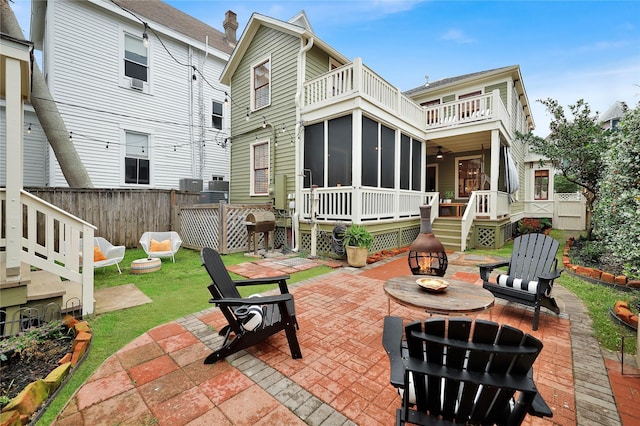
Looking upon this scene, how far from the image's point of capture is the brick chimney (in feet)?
51.7

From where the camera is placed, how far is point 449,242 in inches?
352

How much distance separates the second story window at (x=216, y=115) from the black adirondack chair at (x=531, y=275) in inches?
534

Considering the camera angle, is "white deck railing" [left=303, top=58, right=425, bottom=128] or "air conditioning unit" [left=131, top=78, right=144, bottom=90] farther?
"air conditioning unit" [left=131, top=78, right=144, bottom=90]

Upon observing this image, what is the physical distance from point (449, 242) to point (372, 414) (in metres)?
8.06

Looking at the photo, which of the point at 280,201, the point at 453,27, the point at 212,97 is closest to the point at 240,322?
the point at 280,201

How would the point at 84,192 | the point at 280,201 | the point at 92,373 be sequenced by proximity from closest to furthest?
the point at 92,373
the point at 84,192
the point at 280,201

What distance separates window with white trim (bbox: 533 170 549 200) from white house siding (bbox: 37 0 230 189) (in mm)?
19252

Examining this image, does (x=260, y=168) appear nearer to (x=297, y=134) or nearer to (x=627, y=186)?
(x=297, y=134)

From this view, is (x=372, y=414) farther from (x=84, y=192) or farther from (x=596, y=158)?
(x=596, y=158)

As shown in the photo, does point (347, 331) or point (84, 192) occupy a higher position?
point (84, 192)

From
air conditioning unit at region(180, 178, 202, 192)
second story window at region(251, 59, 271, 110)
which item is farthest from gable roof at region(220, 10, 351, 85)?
air conditioning unit at region(180, 178, 202, 192)

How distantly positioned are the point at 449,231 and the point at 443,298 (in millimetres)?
7032

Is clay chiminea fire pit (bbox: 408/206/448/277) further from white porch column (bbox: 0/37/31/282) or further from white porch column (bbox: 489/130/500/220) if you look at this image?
white porch column (bbox: 489/130/500/220)

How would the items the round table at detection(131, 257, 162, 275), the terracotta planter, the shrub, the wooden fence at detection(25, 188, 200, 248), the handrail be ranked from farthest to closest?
the shrub → the handrail → the wooden fence at detection(25, 188, 200, 248) → the terracotta planter → the round table at detection(131, 257, 162, 275)
